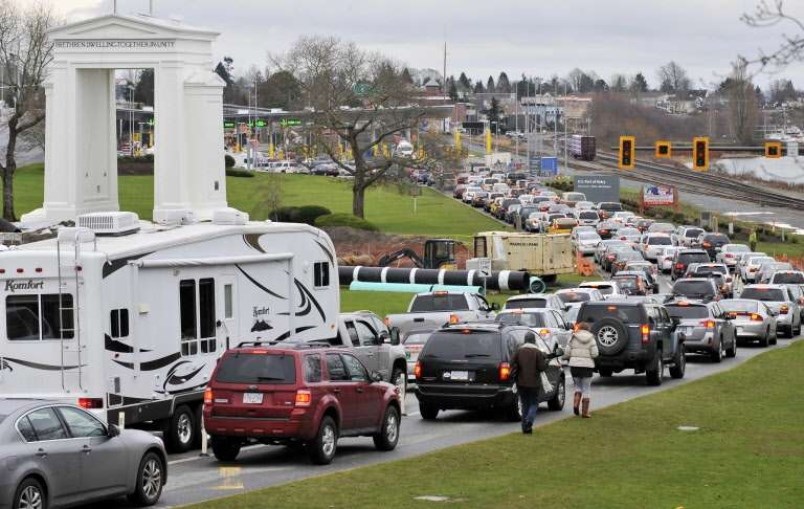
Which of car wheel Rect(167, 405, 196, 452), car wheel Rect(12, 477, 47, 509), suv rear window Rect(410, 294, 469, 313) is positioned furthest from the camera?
suv rear window Rect(410, 294, 469, 313)

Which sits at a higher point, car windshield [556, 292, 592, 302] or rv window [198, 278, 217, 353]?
rv window [198, 278, 217, 353]

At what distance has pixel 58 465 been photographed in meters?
15.2

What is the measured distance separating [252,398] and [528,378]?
497cm

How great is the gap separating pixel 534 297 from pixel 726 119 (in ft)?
491

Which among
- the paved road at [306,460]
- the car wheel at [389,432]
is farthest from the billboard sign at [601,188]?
the car wheel at [389,432]

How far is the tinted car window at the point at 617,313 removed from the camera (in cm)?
3111

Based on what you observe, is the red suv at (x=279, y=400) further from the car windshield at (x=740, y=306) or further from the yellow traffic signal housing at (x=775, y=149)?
the yellow traffic signal housing at (x=775, y=149)

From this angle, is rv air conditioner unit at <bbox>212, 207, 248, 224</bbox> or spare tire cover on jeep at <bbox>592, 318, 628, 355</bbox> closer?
rv air conditioner unit at <bbox>212, 207, 248, 224</bbox>

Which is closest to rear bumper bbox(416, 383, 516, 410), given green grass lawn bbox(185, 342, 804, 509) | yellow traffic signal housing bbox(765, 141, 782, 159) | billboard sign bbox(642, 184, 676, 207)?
green grass lawn bbox(185, 342, 804, 509)

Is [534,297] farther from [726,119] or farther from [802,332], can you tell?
[726,119]

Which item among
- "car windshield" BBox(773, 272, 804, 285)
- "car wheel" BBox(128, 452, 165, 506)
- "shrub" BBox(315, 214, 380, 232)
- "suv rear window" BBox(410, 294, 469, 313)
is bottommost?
"car windshield" BBox(773, 272, 804, 285)

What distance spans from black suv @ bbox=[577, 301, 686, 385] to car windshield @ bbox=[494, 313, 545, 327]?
2751 millimetres

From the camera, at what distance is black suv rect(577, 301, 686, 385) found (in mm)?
30828

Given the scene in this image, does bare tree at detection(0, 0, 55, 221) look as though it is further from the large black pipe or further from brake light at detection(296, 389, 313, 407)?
brake light at detection(296, 389, 313, 407)
